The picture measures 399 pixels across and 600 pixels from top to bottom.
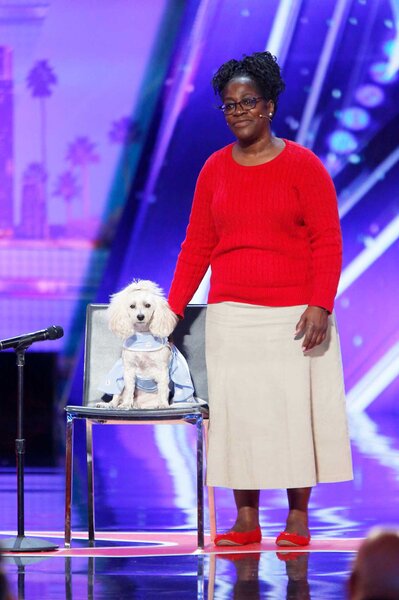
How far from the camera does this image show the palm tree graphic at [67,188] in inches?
336

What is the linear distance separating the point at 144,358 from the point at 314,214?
0.79m

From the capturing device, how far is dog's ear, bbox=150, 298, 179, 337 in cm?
362

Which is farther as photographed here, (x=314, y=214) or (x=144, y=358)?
(x=144, y=358)

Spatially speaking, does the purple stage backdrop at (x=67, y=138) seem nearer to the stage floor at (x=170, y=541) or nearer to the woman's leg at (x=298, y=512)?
the stage floor at (x=170, y=541)

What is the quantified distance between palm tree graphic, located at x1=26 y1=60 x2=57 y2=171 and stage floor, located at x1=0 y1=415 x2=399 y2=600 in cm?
334

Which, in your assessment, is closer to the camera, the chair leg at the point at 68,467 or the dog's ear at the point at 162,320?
the chair leg at the point at 68,467

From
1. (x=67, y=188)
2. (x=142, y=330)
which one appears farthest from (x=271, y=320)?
(x=67, y=188)

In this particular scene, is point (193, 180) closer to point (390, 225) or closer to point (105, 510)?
point (390, 225)

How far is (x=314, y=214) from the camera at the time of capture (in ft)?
10.9

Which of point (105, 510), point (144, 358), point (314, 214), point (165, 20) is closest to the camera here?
point (314, 214)

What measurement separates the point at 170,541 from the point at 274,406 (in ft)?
1.81

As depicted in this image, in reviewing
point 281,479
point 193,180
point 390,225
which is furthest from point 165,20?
point 281,479

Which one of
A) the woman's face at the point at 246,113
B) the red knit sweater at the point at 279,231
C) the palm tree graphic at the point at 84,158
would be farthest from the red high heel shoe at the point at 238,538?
the palm tree graphic at the point at 84,158

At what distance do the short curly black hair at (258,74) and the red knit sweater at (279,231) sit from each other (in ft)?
0.57
